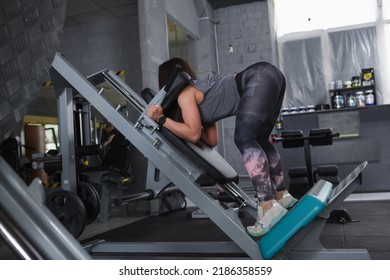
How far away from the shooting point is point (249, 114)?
1.62 metres

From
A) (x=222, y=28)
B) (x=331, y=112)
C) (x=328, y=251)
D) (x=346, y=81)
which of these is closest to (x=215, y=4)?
(x=222, y=28)

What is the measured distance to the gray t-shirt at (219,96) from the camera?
5.84 ft

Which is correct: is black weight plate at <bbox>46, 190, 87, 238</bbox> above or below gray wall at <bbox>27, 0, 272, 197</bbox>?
below

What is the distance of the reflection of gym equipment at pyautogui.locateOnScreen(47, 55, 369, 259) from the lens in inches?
56.5

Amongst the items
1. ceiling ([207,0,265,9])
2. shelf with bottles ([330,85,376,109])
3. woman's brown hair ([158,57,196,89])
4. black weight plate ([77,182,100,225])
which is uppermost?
ceiling ([207,0,265,9])

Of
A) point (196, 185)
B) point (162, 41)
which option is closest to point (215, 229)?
point (196, 185)

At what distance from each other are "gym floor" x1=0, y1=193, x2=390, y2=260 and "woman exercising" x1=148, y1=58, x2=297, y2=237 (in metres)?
0.39

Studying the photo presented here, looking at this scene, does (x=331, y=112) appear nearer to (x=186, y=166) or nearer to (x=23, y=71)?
(x=186, y=166)

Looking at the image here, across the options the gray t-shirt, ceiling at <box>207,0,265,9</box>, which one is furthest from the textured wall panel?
ceiling at <box>207,0,265,9</box>

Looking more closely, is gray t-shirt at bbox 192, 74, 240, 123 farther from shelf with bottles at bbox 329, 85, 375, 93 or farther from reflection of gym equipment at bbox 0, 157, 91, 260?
shelf with bottles at bbox 329, 85, 375, 93

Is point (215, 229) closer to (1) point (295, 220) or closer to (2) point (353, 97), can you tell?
(1) point (295, 220)

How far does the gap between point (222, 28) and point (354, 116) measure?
107 inches
